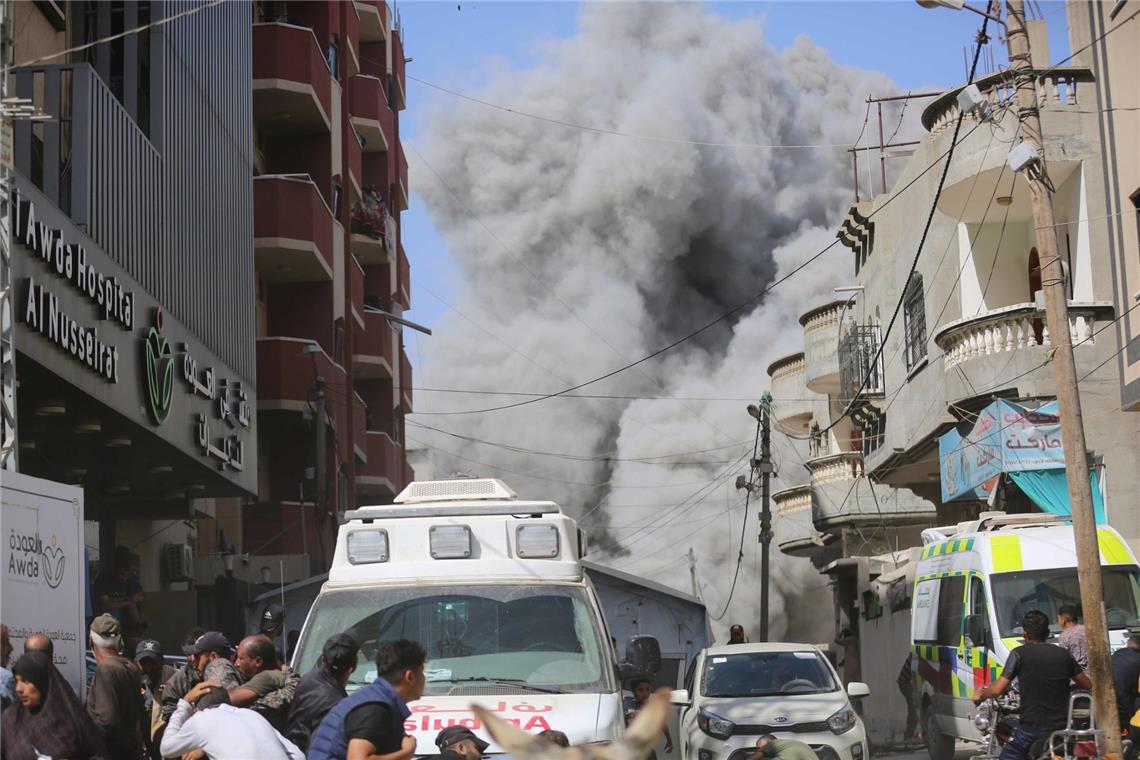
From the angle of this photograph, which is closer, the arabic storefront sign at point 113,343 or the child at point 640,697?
the arabic storefront sign at point 113,343

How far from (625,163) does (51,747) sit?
66.8 m

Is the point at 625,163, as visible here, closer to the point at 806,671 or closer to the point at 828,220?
the point at 828,220

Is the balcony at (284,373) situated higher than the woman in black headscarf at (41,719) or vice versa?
the balcony at (284,373)

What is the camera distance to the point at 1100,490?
20.9 m

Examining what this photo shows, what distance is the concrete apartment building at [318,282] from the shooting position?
27938mm

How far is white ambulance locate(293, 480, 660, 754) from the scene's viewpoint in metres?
8.83

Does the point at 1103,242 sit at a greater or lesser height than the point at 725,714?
greater

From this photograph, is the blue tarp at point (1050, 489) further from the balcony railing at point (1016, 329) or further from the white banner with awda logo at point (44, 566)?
the white banner with awda logo at point (44, 566)

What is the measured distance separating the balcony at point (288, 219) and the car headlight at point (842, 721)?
16998mm

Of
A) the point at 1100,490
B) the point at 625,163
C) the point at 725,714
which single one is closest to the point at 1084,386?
the point at 1100,490

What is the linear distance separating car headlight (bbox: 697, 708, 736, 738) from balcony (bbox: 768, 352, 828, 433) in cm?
3133

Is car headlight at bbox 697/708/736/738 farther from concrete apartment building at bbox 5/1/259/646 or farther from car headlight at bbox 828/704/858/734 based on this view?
concrete apartment building at bbox 5/1/259/646

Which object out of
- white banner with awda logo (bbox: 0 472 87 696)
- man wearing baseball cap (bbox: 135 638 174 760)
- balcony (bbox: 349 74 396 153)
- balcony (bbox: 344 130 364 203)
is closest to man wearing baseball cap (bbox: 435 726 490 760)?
white banner with awda logo (bbox: 0 472 87 696)

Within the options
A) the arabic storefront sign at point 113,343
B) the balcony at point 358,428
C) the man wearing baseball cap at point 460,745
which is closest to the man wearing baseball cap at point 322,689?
the man wearing baseball cap at point 460,745
